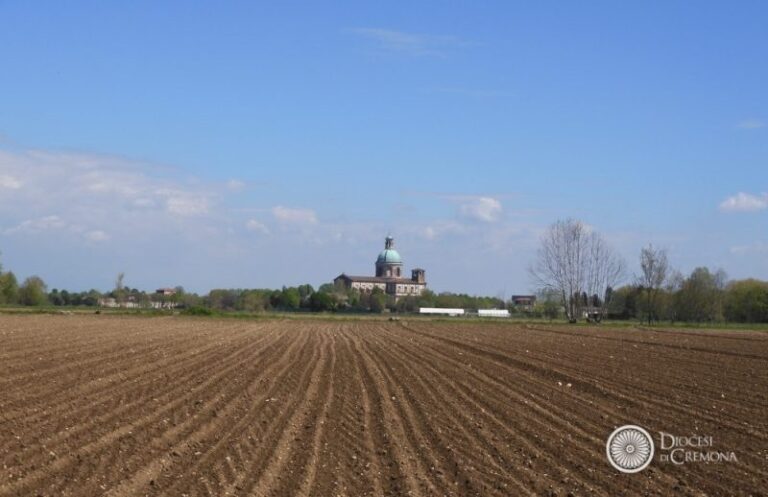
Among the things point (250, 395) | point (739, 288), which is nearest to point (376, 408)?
point (250, 395)

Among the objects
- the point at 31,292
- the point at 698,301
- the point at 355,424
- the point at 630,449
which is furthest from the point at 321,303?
the point at 630,449

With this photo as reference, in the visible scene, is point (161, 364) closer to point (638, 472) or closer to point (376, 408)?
point (376, 408)

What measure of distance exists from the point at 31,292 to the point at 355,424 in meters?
156

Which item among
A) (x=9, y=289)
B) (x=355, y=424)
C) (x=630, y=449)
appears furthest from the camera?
(x=9, y=289)

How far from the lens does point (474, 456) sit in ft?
43.7

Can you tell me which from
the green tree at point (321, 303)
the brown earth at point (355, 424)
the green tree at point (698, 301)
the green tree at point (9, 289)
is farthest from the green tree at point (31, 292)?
the brown earth at point (355, 424)

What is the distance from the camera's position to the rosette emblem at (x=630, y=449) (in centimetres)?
1294

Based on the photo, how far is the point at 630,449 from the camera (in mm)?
14281

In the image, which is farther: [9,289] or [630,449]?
[9,289]

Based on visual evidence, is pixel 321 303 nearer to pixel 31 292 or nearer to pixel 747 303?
pixel 31 292

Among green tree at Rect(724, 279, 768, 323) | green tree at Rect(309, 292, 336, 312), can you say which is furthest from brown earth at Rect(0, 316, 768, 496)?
green tree at Rect(309, 292, 336, 312)

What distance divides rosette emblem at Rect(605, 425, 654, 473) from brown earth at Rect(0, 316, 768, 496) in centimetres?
20

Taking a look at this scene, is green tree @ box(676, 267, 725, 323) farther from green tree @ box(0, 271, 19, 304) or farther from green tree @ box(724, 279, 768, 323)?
green tree @ box(0, 271, 19, 304)

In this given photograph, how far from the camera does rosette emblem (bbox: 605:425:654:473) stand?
1294 centimetres
